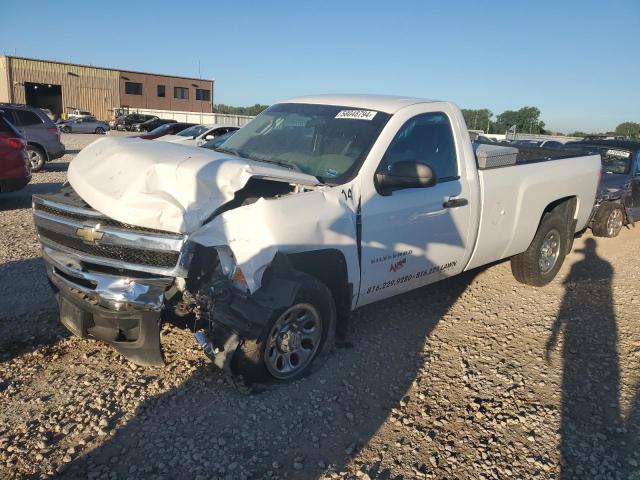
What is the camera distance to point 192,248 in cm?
312

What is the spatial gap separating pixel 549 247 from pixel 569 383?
2600 millimetres

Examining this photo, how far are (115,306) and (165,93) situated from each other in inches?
2335

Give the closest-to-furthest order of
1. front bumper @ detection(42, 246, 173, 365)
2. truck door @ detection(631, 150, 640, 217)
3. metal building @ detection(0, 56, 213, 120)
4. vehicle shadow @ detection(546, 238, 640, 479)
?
vehicle shadow @ detection(546, 238, 640, 479), front bumper @ detection(42, 246, 173, 365), truck door @ detection(631, 150, 640, 217), metal building @ detection(0, 56, 213, 120)

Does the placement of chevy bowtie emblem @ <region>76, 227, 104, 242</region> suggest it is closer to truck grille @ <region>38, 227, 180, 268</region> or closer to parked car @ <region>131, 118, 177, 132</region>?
truck grille @ <region>38, 227, 180, 268</region>

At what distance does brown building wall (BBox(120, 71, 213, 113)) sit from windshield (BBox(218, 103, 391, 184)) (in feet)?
182

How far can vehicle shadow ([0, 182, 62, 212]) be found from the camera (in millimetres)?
9539

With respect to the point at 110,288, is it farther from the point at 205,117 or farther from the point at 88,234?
the point at 205,117

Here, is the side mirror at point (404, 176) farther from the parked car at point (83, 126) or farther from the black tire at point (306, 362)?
the parked car at point (83, 126)

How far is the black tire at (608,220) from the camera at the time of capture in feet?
30.6

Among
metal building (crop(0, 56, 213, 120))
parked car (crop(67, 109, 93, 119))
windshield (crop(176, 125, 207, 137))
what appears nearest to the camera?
windshield (crop(176, 125, 207, 137))

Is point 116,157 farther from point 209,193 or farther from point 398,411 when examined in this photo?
point 398,411

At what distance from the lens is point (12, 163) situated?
890cm

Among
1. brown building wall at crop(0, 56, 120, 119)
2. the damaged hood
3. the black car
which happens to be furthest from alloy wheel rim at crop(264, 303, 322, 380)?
brown building wall at crop(0, 56, 120, 119)

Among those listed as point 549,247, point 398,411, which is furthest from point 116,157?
point 549,247
